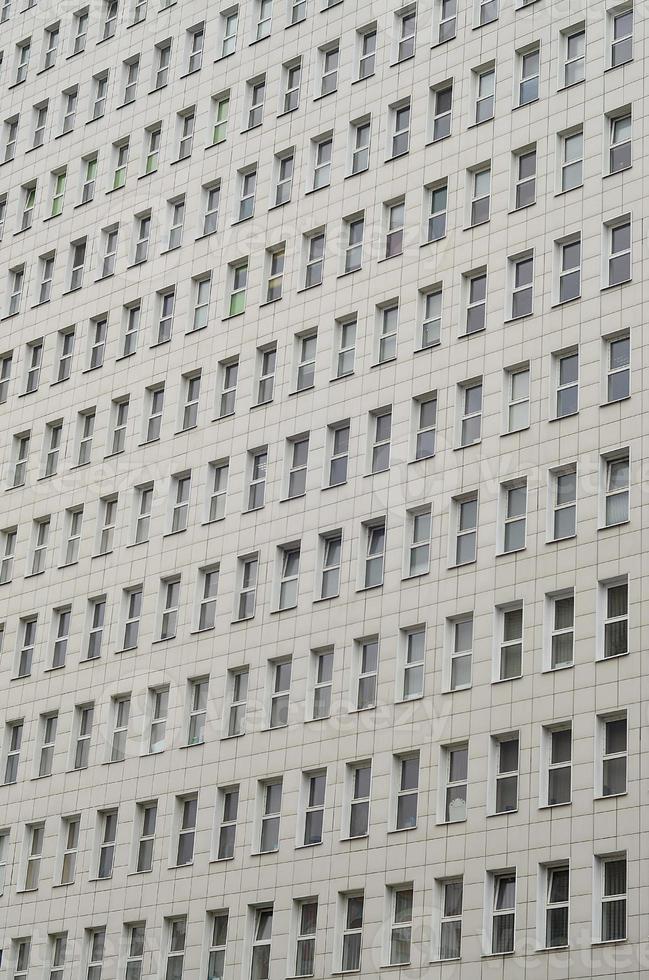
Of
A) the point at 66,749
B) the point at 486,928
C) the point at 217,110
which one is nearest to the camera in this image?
the point at 486,928

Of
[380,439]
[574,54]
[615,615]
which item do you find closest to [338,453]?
[380,439]

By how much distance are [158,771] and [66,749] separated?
4.54 metres

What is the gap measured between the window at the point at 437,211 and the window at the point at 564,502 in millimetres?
9407

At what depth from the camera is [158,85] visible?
219 feet

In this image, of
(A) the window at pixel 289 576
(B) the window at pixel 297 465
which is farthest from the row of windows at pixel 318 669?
(B) the window at pixel 297 465

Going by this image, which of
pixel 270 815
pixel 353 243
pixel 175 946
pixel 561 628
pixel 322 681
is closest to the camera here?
pixel 561 628

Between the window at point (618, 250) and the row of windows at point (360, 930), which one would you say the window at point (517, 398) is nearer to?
the window at point (618, 250)

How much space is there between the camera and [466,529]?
50.7 meters

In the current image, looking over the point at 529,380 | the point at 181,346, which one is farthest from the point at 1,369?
the point at 529,380

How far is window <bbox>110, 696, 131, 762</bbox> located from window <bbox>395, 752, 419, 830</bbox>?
10.5 metres

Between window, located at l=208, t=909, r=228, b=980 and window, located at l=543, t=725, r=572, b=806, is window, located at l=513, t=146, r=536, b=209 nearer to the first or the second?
window, located at l=543, t=725, r=572, b=806

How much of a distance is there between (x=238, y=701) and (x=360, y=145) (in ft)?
58.2

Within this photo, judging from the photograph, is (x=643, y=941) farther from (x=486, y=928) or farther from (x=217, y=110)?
(x=217, y=110)

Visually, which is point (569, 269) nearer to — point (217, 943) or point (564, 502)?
point (564, 502)
